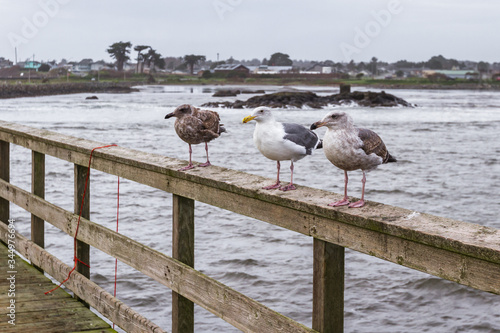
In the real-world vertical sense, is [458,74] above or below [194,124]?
above

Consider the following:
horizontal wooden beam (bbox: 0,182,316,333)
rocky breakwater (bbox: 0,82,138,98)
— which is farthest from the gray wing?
rocky breakwater (bbox: 0,82,138,98)

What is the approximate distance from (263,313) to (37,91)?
311ft

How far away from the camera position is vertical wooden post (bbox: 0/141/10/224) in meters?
5.98

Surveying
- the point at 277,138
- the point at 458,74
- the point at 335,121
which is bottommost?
the point at 277,138

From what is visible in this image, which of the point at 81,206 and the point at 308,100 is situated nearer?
the point at 81,206

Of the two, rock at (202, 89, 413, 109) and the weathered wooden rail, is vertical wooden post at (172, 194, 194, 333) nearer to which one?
the weathered wooden rail

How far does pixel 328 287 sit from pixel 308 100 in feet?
195

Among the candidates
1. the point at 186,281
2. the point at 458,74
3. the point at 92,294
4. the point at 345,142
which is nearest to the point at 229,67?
the point at 458,74

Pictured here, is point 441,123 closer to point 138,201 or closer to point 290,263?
point 138,201

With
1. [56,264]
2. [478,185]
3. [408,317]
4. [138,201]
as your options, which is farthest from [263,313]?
[478,185]

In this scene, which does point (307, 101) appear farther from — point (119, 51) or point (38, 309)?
point (119, 51)

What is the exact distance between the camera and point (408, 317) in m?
7.55

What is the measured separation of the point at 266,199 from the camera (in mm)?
2912

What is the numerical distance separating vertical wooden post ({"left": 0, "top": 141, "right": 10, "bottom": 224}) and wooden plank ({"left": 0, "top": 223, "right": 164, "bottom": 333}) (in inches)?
24.7
